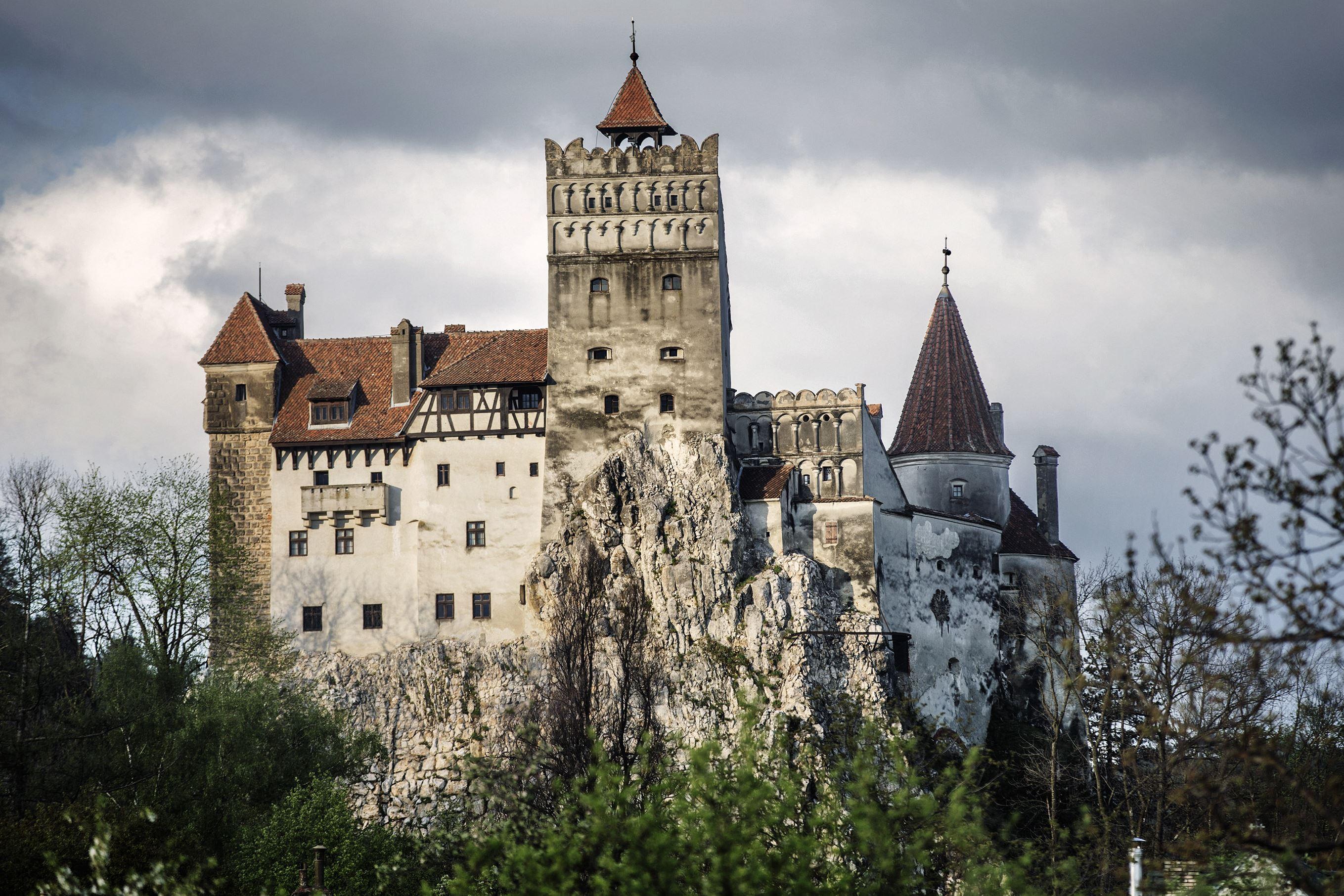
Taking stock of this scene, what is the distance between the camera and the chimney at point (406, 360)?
174 feet

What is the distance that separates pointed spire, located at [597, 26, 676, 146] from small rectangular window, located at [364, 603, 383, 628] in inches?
710

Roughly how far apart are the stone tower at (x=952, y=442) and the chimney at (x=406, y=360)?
54.4 ft

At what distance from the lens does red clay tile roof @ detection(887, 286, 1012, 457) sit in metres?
55.5

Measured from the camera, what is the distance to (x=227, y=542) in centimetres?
5141

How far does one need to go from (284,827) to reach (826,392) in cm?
2337

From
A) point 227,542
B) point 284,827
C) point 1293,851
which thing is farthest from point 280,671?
point 1293,851

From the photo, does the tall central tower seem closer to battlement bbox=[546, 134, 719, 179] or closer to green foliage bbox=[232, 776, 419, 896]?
battlement bbox=[546, 134, 719, 179]

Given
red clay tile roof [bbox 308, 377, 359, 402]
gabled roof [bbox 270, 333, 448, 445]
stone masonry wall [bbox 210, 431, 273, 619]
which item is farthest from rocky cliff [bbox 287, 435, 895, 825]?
red clay tile roof [bbox 308, 377, 359, 402]

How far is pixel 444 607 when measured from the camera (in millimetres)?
50719

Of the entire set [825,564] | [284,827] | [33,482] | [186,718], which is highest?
[33,482]

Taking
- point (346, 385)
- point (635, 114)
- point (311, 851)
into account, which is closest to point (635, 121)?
point (635, 114)

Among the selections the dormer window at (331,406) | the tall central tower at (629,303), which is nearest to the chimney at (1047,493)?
the tall central tower at (629,303)

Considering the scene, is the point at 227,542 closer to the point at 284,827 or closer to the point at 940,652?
the point at 284,827

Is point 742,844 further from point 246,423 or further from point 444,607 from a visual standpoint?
point 246,423
